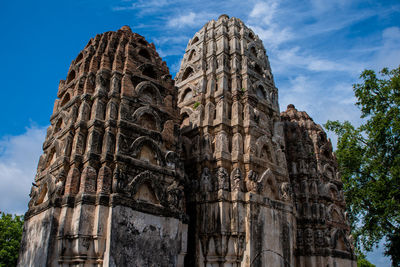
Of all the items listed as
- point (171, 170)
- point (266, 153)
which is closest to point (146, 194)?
point (171, 170)

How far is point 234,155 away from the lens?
1448cm

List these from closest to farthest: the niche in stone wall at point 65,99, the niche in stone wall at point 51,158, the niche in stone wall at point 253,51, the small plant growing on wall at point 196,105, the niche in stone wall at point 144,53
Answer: the niche in stone wall at point 51,158
the niche in stone wall at point 65,99
the niche in stone wall at point 144,53
the small plant growing on wall at point 196,105
the niche in stone wall at point 253,51

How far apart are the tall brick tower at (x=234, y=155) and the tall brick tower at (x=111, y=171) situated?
161 cm

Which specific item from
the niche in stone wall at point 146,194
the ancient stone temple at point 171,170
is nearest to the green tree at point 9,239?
the ancient stone temple at point 171,170

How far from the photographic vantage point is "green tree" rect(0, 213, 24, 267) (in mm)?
22078

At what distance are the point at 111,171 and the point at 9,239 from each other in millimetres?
17255

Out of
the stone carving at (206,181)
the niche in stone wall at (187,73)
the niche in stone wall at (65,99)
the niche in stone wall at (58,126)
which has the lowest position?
the stone carving at (206,181)

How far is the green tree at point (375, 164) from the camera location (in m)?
18.0

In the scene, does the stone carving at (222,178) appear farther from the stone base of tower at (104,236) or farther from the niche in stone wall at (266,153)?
the stone base of tower at (104,236)

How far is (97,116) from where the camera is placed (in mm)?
11336

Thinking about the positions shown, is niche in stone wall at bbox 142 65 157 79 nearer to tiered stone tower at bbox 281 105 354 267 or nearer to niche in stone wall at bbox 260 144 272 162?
niche in stone wall at bbox 260 144 272 162

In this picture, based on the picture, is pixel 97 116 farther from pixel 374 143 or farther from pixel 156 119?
pixel 374 143

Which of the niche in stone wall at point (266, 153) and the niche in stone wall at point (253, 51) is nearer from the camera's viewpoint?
the niche in stone wall at point (266, 153)

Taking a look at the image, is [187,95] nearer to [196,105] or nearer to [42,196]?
[196,105]
